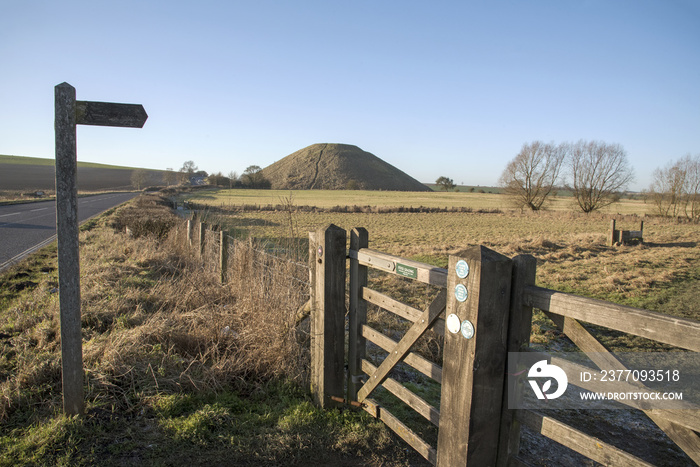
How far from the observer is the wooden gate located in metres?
2.10

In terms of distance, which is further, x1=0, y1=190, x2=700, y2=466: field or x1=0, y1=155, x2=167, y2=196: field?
x1=0, y1=155, x2=167, y2=196: field

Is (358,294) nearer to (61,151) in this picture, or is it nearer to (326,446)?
(326,446)

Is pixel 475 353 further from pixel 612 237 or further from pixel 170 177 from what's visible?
pixel 170 177

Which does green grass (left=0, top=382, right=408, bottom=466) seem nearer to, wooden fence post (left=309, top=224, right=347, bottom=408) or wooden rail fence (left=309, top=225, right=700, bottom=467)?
wooden fence post (left=309, top=224, right=347, bottom=408)

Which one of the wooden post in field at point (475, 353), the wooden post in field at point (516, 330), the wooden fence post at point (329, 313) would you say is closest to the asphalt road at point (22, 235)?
the wooden fence post at point (329, 313)

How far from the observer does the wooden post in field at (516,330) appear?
83.0 inches

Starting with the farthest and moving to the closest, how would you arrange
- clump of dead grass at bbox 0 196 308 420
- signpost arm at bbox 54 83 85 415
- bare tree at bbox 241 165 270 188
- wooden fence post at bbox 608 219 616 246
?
bare tree at bbox 241 165 270 188 < wooden fence post at bbox 608 219 616 246 < clump of dead grass at bbox 0 196 308 420 < signpost arm at bbox 54 83 85 415

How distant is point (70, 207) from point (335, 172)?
435ft

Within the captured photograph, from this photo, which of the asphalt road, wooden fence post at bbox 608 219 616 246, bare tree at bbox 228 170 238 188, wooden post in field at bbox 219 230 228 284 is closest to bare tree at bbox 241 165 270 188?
bare tree at bbox 228 170 238 188

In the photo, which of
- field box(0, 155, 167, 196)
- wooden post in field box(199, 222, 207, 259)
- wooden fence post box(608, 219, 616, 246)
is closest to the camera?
wooden post in field box(199, 222, 207, 259)

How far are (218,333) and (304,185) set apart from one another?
122 meters

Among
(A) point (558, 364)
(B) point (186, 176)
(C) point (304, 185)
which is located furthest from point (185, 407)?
(C) point (304, 185)

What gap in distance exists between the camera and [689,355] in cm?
589

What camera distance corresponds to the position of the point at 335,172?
134 metres
